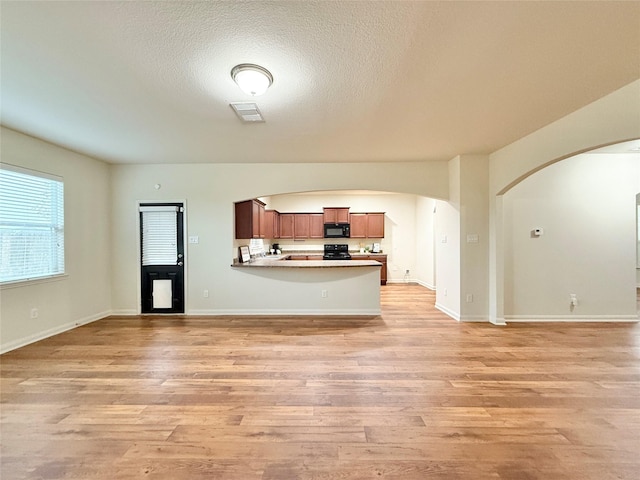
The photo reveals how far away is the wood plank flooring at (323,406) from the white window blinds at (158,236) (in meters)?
1.45

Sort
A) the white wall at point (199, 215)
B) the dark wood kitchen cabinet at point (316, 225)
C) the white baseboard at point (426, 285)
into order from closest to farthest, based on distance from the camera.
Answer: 1. the white wall at point (199, 215)
2. the white baseboard at point (426, 285)
3. the dark wood kitchen cabinet at point (316, 225)

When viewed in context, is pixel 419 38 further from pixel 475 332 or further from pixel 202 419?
pixel 475 332

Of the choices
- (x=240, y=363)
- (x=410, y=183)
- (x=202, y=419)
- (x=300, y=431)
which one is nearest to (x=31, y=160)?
(x=240, y=363)

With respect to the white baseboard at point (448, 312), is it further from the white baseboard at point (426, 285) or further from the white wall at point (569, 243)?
the white baseboard at point (426, 285)

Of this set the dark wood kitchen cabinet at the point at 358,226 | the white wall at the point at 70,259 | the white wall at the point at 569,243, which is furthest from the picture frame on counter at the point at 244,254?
the white wall at the point at 569,243

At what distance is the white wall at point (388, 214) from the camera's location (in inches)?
328

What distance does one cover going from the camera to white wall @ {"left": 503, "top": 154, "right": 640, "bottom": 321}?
4.33m

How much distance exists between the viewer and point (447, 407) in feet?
7.04

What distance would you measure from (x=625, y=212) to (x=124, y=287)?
818 cm

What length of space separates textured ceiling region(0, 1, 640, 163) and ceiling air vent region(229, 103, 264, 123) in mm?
76

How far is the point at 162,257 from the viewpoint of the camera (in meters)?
4.83

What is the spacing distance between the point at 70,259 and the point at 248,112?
141 inches

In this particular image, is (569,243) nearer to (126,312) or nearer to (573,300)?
(573,300)

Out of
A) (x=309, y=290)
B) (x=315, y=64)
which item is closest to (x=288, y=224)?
(x=309, y=290)
